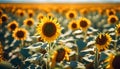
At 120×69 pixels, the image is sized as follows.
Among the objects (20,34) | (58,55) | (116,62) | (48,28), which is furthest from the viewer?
(20,34)

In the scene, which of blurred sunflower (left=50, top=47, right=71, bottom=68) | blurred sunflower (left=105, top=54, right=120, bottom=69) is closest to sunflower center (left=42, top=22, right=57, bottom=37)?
A: blurred sunflower (left=50, top=47, right=71, bottom=68)

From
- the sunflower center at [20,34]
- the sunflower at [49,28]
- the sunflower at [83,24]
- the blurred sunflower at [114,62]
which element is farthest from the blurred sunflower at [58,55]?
the sunflower at [83,24]

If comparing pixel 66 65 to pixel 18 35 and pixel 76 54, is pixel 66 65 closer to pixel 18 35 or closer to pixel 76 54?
pixel 76 54

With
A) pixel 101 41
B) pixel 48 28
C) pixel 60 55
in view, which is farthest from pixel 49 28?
pixel 101 41

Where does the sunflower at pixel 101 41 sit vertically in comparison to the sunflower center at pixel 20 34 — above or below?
below

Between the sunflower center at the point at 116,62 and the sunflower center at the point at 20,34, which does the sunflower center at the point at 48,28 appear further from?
the sunflower center at the point at 20,34

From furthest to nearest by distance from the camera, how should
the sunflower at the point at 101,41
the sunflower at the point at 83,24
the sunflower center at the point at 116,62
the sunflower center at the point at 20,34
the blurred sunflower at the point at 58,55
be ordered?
the sunflower at the point at 83,24, the sunflower center at the point at 20,34, the sunflower at the point at 101,41, the blurred sunflower at the point at 58,55, the sunflower center at the point at 116,62

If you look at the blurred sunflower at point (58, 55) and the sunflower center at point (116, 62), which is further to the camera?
the blurred sunflower at point (58, 55)

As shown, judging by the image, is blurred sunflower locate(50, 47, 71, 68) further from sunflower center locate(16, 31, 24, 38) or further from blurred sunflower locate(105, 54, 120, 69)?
sunflower center locate(16, 31, 24, 38)

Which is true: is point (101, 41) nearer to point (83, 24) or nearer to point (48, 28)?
point (48, 28)

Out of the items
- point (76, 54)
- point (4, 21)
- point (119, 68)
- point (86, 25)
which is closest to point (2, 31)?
point (4, 21)

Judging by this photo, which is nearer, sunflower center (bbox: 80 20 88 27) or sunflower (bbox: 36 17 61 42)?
sunflower (bbox: 36 17 61 42)

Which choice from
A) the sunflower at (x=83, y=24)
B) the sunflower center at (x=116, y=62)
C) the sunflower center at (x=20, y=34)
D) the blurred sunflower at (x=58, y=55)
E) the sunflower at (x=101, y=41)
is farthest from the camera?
the sunflower at (x=83, y=24)

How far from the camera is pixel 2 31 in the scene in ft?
33.0
